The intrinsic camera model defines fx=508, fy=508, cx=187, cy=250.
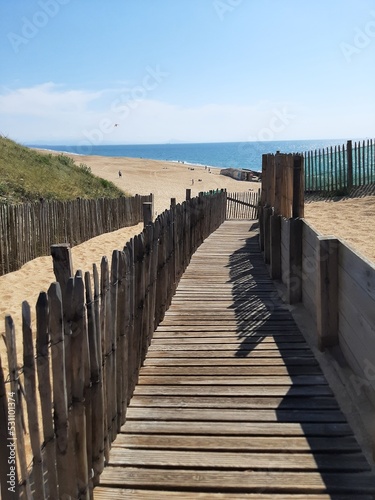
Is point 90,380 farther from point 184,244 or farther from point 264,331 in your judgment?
point 184,244

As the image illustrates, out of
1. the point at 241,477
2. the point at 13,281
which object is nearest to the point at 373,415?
the point at 241,477

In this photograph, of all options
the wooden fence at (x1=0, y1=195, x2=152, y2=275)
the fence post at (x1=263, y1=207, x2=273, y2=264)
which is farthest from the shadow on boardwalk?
the wooden fence at (x1=0, y1=195, x2=152, y2=275)

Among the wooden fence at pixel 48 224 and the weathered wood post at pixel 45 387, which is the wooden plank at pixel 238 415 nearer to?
the weathered wood post at pixel 45 387

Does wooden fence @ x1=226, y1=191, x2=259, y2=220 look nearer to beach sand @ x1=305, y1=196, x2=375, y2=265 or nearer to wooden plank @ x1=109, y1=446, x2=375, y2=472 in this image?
beach sand @ x1=305, y1=196, x2=375, y2=265

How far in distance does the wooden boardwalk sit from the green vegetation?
1242cm

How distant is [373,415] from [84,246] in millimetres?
11040

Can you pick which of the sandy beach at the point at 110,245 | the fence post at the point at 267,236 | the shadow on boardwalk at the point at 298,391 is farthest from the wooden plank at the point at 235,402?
the fence post at the point at 267,236

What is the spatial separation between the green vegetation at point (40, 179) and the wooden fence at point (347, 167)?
9.92 m

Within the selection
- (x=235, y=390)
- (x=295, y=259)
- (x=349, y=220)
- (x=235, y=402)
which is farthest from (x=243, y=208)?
(x=235, y=402)

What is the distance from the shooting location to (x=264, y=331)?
5.44m

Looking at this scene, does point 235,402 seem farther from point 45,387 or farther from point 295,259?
point 295,259

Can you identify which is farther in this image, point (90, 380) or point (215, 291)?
point (215, 291)

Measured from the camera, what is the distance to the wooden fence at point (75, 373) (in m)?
1.97

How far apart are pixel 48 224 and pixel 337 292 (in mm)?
9079
